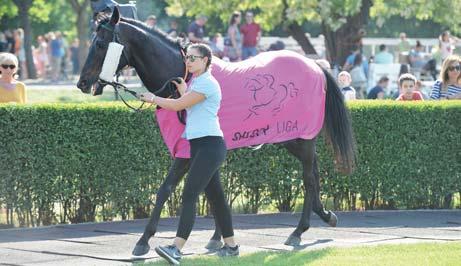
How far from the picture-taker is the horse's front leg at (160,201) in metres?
9.18

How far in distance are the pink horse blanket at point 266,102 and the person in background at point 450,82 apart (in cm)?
384

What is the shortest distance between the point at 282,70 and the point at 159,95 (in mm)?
1443

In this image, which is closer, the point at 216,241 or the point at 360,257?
the point at 360,257

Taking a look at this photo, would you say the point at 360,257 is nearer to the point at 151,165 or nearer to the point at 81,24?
the point at 151,165

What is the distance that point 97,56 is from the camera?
9531mm

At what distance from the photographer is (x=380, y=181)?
494 inches

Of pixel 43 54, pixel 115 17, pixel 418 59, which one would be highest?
pixel 115 17

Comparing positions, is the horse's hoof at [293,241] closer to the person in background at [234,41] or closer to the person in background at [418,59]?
the person in background at [234,41]

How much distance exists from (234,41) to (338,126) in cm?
1558

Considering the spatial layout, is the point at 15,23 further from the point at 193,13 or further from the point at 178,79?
the point at 178,79

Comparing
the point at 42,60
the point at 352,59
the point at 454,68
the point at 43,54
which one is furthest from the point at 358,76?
the point at 42,60

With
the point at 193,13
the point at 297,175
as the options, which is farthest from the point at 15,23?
the point at 297,175

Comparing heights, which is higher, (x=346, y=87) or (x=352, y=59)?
(x=346, y=87)

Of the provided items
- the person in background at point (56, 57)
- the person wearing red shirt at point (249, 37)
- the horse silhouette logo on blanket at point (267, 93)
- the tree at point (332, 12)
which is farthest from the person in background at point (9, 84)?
the person in background at point (56, 57)
